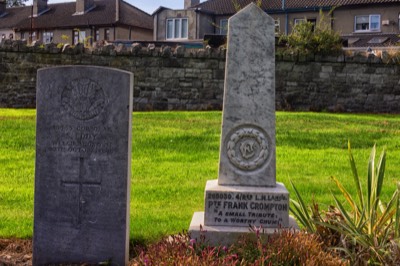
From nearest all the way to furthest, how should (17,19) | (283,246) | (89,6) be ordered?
(283,246), (89,6), (17,19)

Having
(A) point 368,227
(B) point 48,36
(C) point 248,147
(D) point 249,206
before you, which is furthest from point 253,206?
(B) point 48,36

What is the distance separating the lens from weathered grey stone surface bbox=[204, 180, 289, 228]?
5.16 meters

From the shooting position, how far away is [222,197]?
5176 mm

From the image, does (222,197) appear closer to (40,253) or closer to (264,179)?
(264,179)

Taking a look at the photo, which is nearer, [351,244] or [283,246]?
[283,246]

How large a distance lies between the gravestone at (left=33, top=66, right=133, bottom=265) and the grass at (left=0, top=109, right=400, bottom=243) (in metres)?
0.66

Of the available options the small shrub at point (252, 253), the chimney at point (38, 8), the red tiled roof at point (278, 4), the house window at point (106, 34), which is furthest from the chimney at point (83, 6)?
the small shrub at point (252, 253)

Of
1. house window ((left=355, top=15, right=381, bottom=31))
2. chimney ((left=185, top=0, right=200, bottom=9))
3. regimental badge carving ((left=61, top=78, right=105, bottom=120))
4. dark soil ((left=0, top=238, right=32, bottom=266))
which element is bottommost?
dark soil ((left=0, top=238, right=32, bottom=266))

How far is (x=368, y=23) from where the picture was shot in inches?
1531

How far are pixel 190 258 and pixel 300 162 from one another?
19.2ft

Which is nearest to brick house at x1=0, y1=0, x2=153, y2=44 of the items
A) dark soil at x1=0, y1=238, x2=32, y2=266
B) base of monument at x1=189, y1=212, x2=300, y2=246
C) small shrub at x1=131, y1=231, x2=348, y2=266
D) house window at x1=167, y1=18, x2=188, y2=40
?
house window at x1=167, y1=18, x2=188, y2=40

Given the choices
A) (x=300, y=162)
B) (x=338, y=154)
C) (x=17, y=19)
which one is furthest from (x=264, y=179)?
(x=17, y=19)

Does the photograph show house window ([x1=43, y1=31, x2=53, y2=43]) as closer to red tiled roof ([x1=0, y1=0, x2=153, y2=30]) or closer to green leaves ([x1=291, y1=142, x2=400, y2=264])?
red tiled roof ([x1=0, y1=0, x2=153, y2=30])

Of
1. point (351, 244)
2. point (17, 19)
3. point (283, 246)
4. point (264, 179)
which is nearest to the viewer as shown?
point (283, 246)
